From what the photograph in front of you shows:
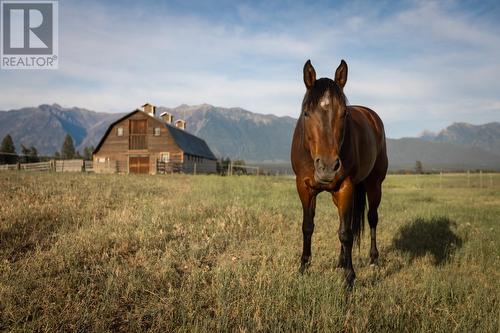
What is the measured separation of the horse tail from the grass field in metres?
0.54

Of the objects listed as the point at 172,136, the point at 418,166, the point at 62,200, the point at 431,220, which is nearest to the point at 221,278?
the point at 62,200

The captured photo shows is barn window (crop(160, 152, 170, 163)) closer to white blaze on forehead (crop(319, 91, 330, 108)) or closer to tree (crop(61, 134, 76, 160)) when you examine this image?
white blaze on forehead (crop(319, 91, 330, 108))

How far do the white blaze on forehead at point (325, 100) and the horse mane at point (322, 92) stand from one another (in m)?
0.03

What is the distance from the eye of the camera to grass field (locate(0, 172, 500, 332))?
303cm

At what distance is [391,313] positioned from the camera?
331cm

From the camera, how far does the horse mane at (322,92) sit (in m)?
3.70

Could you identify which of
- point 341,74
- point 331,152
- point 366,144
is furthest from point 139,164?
point 331,152

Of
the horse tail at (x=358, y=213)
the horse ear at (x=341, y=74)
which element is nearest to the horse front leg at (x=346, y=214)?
the horse ear at (x=341, y=74)

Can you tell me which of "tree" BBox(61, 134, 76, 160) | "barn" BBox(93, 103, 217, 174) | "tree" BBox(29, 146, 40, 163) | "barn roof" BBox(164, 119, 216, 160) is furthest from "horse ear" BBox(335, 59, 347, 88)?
"tree" BBox(61, 134, 76, 160)

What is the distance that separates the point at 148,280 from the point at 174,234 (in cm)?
224

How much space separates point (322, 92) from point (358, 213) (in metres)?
3.15

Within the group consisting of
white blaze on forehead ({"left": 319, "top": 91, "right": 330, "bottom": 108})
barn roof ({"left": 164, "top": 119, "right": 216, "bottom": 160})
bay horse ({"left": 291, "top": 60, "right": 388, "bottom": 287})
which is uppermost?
barn roof ({"left": 164, "top": 119, "right": 216, "bottom": 160})

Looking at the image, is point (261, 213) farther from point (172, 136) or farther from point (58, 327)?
point (172, 136)

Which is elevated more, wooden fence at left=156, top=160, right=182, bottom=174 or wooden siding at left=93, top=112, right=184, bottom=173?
wooden siding at left=93, top=112, right=184, bottom=173
